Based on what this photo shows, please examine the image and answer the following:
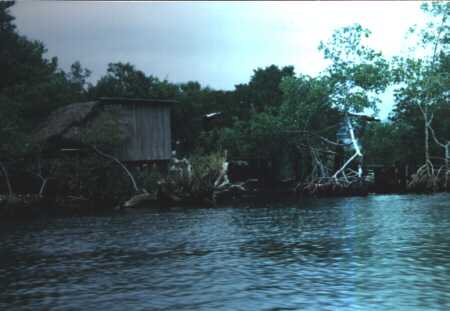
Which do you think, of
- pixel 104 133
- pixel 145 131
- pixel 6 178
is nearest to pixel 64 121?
pixel 104 133

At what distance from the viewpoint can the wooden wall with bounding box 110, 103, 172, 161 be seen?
139ft

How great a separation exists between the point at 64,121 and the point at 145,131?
5.60 m

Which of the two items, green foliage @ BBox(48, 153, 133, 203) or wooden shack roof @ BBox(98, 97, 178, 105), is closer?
green foliage @ BBox(48, 153, 133, 203)

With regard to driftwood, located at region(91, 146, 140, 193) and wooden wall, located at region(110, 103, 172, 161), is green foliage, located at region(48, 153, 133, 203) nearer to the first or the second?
driftwood, located at region(91, 146, 140, 193)

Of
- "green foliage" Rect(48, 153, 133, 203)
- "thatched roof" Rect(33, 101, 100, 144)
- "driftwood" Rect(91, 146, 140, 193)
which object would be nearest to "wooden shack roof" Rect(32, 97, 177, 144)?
"thatched roof" Rect(33, 101, 100, 144)

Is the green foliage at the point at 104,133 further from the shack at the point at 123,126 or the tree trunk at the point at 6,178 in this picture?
the tree trunk at the point at 6,178

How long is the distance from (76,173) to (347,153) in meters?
22.7

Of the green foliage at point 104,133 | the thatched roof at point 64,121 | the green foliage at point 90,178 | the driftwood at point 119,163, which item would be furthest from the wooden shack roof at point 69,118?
Result: the driftwood at point 119,163

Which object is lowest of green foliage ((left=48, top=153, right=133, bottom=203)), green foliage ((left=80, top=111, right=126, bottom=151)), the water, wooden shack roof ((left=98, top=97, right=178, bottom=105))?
the water

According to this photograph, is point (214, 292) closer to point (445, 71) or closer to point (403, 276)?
point (403, 276)

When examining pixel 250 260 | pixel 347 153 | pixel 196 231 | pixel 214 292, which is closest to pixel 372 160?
pixel 347 153

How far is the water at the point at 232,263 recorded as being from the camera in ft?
39.9

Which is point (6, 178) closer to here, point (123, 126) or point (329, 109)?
point (123, 126)

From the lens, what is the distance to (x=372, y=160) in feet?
178
